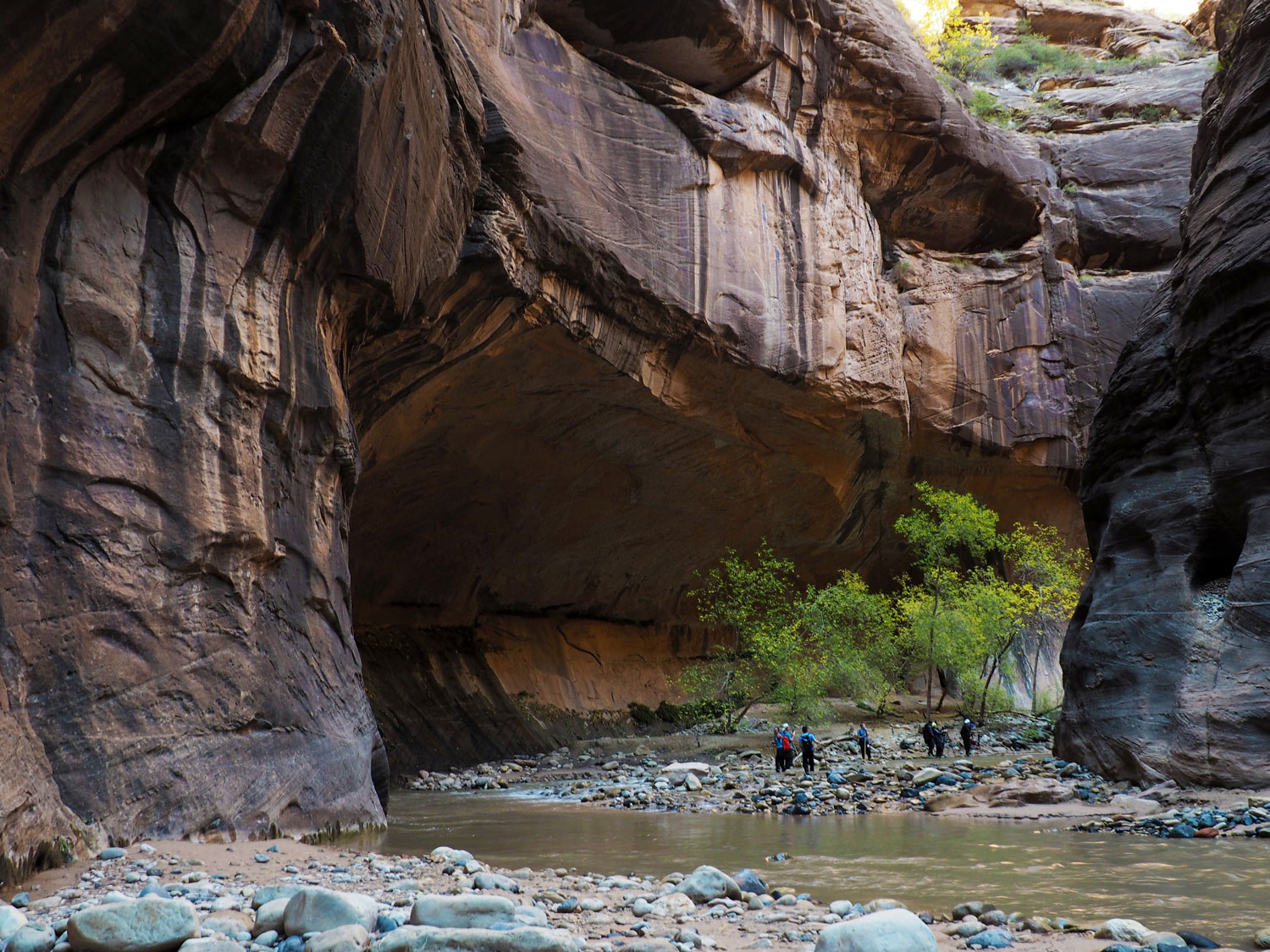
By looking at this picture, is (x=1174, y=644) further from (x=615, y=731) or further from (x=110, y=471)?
(x=615, y=731)

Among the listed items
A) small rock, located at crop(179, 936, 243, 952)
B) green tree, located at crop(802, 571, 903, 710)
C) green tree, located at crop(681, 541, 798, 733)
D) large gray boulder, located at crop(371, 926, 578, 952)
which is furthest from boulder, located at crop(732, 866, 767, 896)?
green tree, located at crop(802, 571, 903, 710)

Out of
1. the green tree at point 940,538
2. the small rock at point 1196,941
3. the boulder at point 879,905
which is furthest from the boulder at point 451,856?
the green tree at point 940,538

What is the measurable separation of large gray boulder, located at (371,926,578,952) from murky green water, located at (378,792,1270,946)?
322cm

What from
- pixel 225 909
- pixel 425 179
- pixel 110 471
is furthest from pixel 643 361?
pixel 225 909

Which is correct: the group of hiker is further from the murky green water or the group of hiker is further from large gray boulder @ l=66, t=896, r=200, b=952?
large gray boulder @ l=66, t=896, r=200, b=952

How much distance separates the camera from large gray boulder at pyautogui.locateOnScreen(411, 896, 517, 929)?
485 cm

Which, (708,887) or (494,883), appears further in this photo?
(494,883)

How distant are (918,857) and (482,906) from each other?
5194 millimetres

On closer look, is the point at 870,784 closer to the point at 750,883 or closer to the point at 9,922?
the point at 750,883

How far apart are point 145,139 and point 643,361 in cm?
1221

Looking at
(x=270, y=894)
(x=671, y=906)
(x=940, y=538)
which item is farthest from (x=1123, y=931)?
(x=940, y=538)

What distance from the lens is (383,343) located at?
15461 millimetres

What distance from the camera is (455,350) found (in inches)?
680

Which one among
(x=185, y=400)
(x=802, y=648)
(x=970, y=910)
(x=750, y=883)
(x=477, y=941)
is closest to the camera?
(x=477, y=941)
